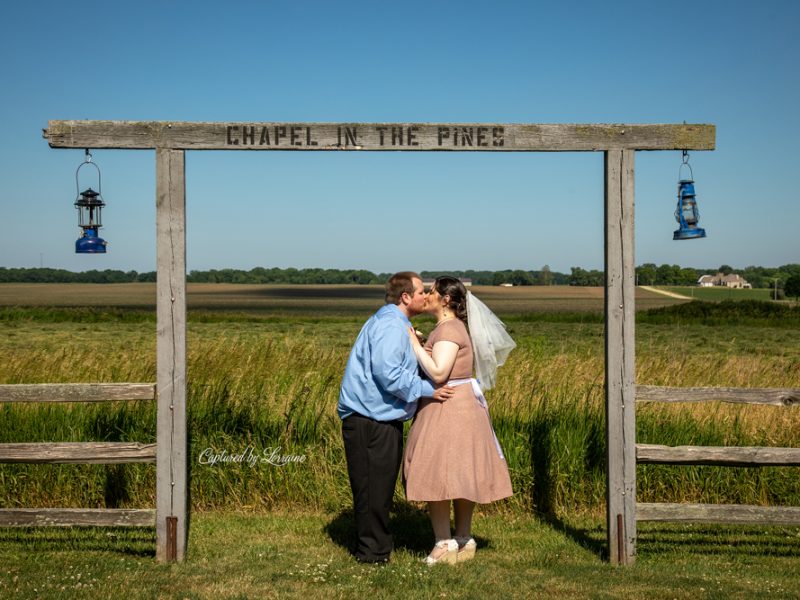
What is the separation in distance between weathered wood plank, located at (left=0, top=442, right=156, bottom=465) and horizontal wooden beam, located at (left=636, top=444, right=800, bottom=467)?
367 cm

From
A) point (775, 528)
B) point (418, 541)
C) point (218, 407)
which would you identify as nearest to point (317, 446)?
point (218, 407)

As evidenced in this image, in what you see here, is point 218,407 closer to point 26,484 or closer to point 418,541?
point 26,484

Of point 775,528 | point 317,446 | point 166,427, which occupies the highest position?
point 166,427

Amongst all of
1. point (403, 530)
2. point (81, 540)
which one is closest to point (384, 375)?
point (403, 530)

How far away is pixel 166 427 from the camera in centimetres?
576

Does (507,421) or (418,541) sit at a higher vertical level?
(507,421)

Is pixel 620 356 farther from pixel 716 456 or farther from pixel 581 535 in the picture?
pixel 581 535

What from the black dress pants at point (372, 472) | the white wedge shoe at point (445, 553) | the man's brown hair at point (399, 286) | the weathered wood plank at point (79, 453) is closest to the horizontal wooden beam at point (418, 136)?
the man's brown hair at point (399, 286)

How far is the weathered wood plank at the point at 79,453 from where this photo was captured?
5.78 m

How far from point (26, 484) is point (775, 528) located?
269 inches

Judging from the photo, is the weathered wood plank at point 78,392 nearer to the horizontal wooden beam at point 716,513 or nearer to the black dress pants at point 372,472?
the black dress pants at point 372,472

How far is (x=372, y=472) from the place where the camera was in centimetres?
567

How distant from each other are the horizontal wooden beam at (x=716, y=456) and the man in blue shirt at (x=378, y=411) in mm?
1588

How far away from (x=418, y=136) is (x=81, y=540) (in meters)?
4.22
